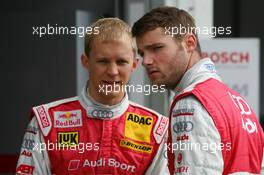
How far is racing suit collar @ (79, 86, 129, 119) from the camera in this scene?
2.43 metres

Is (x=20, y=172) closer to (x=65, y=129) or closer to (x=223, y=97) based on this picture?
(x=65, y=129)

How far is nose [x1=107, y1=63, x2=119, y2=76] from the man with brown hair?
0.55 feet

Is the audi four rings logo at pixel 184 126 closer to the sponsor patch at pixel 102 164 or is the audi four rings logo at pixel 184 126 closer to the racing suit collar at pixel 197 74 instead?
the racing suit collar at pixel 197 74

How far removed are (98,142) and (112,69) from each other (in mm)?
295

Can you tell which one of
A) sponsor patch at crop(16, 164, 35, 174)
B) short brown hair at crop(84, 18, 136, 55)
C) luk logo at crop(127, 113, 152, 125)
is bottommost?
A: sponsor patch at crop(16, 164, 35, 174)

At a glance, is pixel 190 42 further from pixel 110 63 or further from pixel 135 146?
pixel 135 146

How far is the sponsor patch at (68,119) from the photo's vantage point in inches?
96.6

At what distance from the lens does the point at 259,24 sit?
7758mm

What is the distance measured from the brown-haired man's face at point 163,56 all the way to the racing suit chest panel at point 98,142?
32 centimetres

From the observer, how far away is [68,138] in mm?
2422

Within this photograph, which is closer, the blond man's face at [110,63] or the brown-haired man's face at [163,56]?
the brown-haired man's face at [163,56]
